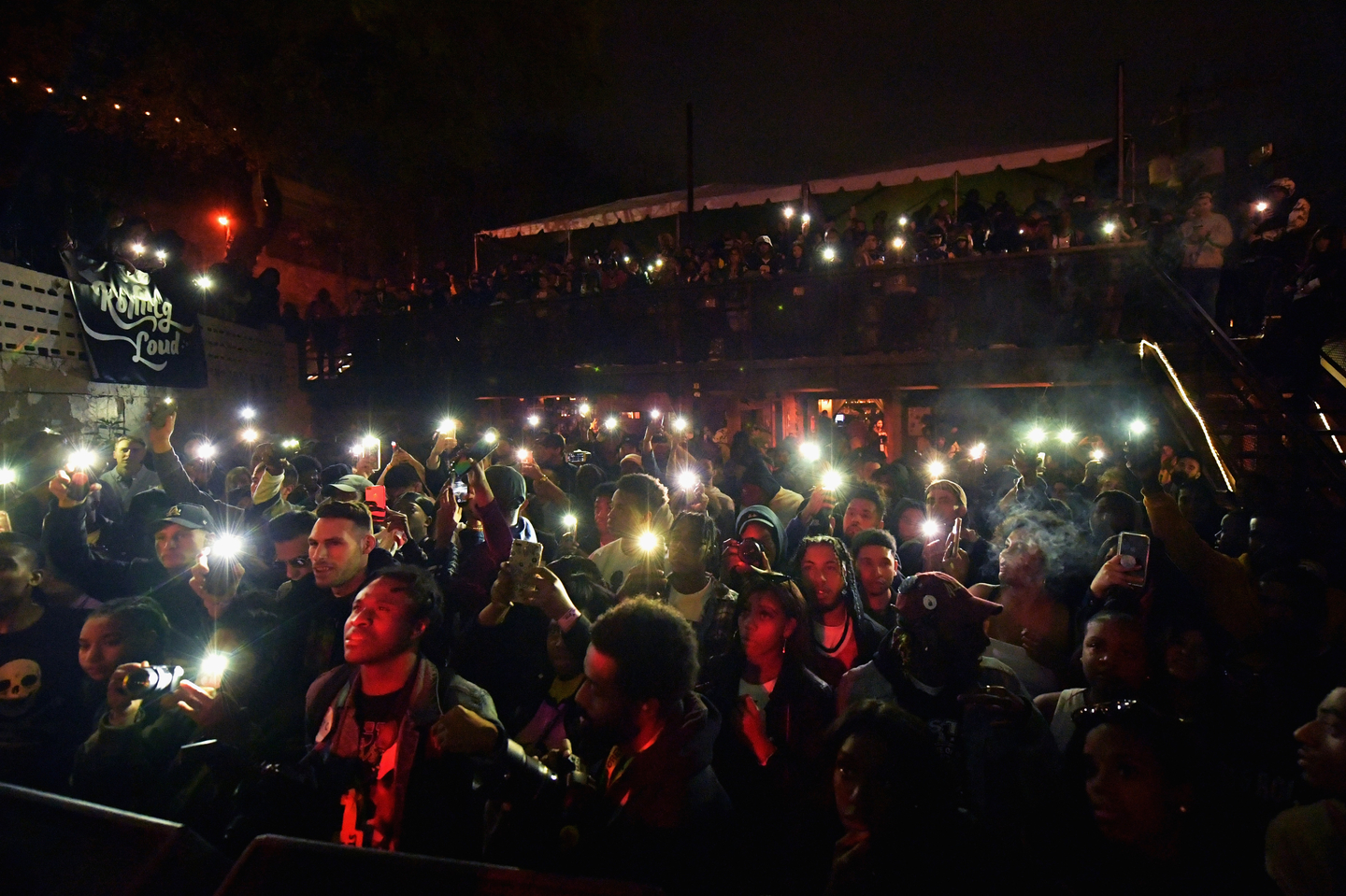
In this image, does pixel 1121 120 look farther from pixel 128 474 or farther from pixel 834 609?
pixel 128 474

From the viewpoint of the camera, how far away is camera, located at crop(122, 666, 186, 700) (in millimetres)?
2733

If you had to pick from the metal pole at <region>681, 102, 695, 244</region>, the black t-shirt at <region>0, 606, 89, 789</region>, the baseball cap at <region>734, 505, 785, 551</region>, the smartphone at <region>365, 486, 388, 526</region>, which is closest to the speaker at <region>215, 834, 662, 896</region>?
the black t-shirt at <region>0, 606, 89, 789</region>

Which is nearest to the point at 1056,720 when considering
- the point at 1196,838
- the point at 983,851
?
the point at 1196,838

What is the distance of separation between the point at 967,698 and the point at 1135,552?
1354 mm

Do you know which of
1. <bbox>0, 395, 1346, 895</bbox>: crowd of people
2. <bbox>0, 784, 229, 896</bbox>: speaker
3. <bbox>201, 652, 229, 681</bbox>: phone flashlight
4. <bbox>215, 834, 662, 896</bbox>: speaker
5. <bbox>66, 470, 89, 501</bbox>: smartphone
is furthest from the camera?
<bbox>66, 470, 89, 501</bbox>: smartphone

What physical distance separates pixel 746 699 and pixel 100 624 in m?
2.75

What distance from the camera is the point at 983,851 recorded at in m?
1.97

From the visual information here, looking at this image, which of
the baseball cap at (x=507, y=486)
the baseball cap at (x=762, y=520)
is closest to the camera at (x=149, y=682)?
the baseball cap at (x=507, y=486)

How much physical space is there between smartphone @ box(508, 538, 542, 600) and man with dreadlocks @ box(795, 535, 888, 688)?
124 centimetres

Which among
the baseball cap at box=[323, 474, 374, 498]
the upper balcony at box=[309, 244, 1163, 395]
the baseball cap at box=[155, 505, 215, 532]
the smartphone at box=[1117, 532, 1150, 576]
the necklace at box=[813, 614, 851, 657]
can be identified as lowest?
the necklace at box=[813, 614, 851, 657]

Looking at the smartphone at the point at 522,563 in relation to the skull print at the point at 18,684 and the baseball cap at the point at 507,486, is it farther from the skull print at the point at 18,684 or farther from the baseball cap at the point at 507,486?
the skull print at the point at 18,684

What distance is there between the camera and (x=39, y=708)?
3111 mm

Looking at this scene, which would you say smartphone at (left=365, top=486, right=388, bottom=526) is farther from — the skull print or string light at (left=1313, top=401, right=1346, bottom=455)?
string light at (left=1313, top=401, right=1346, bottom=455)

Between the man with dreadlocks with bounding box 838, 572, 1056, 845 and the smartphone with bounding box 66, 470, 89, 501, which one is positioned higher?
the smartphone with bounding box 66, 470, 89, 501
